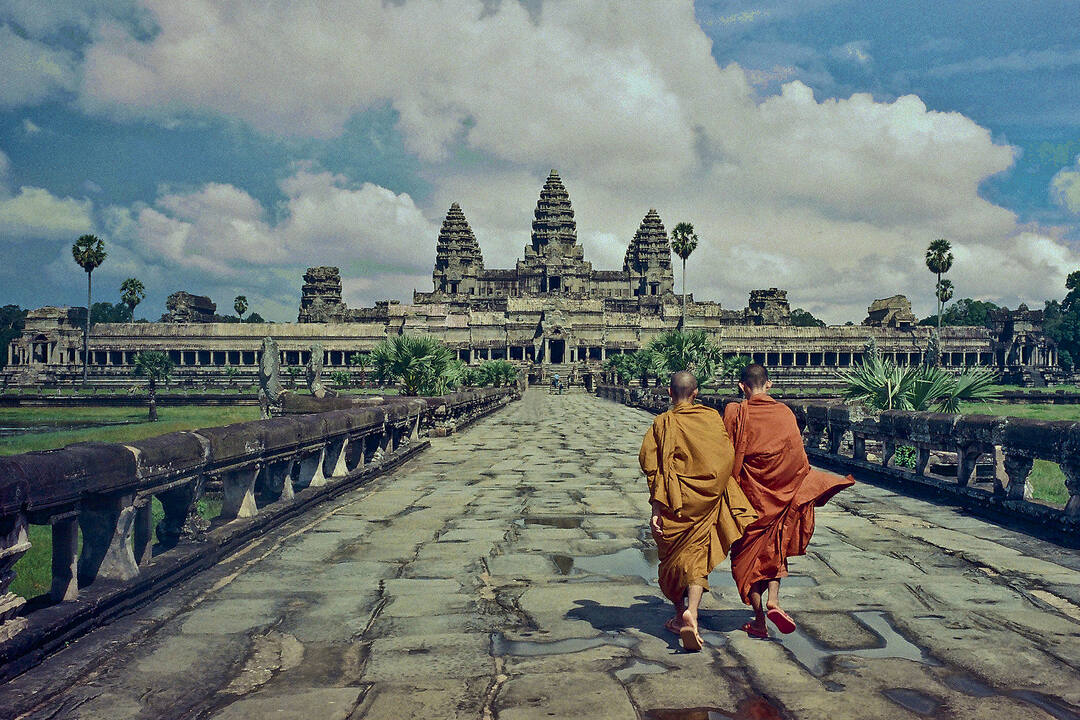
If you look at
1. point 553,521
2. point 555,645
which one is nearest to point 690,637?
point 555,645

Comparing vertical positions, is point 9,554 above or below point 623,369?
below

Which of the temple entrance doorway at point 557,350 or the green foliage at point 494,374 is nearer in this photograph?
the green foliage at point 494,374

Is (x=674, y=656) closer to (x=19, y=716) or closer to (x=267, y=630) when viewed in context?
(x=267, y=630)

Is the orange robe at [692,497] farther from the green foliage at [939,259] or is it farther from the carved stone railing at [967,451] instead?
the green foliage at [939,259]

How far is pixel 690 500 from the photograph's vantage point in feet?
14.2

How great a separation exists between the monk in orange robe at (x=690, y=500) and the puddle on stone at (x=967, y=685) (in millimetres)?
1172

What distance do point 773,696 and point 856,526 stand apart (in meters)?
4.45

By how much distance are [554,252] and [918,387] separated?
9636cm

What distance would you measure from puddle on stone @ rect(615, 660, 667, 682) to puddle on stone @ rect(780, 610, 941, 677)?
2.28 feet

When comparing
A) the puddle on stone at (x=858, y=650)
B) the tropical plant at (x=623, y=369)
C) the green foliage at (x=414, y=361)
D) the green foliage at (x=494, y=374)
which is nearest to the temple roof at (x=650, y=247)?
the tropical plant at (x=623, y=369)

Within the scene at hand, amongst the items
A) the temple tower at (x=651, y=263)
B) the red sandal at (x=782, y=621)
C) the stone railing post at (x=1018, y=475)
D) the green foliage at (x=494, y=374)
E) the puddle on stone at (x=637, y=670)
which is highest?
the temple tower at (x=651, y=263)

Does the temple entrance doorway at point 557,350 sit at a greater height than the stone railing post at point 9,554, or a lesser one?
greater

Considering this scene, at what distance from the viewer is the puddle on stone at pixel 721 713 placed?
3219 millimetres

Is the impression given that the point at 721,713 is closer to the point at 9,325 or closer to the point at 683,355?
the point at 683,355
